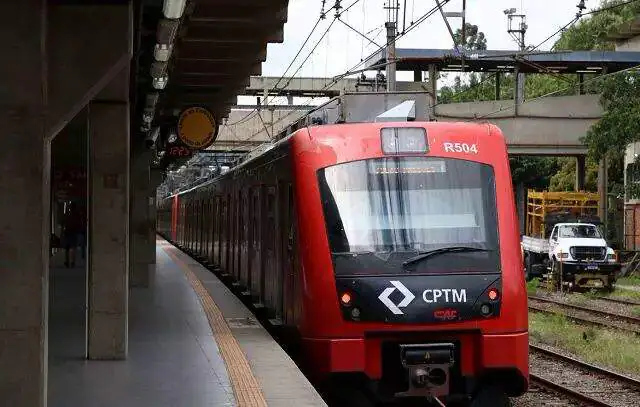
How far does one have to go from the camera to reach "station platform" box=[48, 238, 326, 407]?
8516 millimetres

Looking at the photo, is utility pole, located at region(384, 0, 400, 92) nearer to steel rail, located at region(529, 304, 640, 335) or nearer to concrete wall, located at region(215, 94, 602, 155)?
steel rail, located at region(529, 304, 640, 335)

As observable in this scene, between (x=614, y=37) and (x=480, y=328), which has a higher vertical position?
(x=614, y=37)

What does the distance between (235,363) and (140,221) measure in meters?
11.7

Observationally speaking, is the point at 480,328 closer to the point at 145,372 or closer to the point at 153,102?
the point at 145,372

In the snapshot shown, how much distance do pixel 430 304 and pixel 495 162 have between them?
158cm

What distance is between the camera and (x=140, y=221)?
70.2ft

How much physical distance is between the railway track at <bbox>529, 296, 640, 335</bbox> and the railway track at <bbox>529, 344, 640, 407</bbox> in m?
4.25

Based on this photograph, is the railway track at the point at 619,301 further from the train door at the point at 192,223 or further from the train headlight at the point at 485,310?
the train headlight at the point at 485,310

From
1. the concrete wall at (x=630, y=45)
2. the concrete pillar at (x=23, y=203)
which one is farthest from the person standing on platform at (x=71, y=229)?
the concrete wall at (x=630, y=45)

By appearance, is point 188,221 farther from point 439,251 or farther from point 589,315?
point 439,251

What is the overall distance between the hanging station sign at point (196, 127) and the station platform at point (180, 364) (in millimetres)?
2676

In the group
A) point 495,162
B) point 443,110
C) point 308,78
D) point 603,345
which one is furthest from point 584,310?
point 308,78

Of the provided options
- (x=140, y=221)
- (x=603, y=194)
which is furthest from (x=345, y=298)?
(x=603, y=194)

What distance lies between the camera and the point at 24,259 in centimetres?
662
